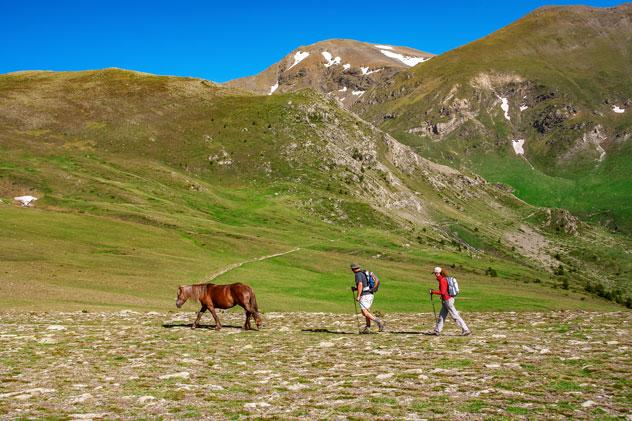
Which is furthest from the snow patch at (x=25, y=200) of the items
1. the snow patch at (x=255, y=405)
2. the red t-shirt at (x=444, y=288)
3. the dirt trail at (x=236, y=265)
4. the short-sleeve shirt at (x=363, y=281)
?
the snow patch at (x=255, y=405)

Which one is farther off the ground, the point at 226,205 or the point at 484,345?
the point at 226,205

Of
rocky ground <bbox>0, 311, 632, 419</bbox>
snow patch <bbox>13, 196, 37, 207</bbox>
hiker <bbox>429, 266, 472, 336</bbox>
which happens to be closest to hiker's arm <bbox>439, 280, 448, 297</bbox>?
hiker <bbox>429, 266, 472, 336</bbox>

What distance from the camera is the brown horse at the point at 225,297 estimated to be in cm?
3139

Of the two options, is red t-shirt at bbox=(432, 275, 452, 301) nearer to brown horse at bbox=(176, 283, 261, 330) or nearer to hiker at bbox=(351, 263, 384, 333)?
hiker at bbox=(351, 263, 384, 333)

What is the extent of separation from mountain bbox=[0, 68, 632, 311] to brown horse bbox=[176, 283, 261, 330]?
547 inches

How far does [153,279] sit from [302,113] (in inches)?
5142

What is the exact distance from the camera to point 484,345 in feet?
79.0

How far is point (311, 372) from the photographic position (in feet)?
63.4

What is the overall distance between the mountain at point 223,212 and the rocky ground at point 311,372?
17785mm

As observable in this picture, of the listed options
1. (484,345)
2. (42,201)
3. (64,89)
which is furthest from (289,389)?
(64,89)

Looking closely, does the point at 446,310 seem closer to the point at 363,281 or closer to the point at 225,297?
the point at 363,281

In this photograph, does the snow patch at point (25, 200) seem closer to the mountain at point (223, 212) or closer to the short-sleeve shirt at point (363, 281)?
the mountain at point (223, 212)

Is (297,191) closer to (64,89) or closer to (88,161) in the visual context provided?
(88,161)

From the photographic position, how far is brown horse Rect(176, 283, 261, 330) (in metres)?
31.4
